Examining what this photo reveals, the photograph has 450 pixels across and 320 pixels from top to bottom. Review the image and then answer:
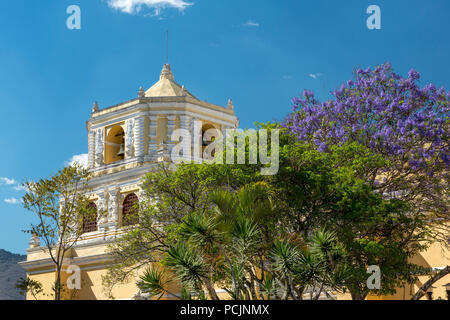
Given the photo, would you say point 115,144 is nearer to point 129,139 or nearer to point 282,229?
point 129,139

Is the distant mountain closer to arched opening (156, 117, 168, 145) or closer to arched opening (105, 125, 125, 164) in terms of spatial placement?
arched opening (105, 125, 125, 164)

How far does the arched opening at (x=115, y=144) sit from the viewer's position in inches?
1368

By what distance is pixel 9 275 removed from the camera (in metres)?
56.2

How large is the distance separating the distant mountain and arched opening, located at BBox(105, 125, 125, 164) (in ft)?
44.4

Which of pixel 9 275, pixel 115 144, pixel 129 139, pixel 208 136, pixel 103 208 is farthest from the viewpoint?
pixel 9 275

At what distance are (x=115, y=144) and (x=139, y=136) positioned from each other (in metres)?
2.68

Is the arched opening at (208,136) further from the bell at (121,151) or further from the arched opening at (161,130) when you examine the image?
the bell at (121,151)

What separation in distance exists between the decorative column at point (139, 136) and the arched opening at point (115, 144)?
1.64 meters

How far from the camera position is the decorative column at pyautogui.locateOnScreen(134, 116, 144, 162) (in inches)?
1294

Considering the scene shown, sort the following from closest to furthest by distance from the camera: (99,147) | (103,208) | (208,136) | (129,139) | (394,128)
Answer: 1. (394,128)
2. (103,208)
3. (129,139)
4. (208,136)
5. (99,147)

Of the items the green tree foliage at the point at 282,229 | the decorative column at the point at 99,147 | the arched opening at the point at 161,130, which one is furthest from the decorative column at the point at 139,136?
the green tree foliage at the point at 282,229

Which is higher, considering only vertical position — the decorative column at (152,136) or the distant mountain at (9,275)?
the decorative column at (152,136)

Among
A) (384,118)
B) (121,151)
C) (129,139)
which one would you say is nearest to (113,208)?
(121,151)

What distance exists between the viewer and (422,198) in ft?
71.4
